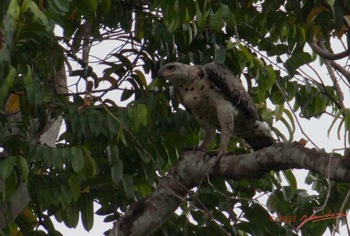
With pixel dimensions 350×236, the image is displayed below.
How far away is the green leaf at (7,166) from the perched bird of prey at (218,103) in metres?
1.63

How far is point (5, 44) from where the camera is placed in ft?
14.6

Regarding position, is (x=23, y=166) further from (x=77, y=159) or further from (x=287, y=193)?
(x=287, y=193)

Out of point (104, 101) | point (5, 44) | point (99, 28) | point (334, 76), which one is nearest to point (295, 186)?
point (334, 76)

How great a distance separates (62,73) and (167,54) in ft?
2.42

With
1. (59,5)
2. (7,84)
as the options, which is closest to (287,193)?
(59,5)

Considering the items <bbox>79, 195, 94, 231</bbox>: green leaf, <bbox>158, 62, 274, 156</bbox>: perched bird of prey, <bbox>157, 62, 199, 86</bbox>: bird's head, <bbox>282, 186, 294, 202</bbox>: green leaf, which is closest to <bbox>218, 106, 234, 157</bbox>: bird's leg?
<bbox>158, 62, 274, 156</bbox>: perched bird of prey

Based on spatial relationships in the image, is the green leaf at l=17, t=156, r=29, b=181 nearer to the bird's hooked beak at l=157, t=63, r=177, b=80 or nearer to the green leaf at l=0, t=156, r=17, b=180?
the green leaf at l=0, t=156, r=17, b=180

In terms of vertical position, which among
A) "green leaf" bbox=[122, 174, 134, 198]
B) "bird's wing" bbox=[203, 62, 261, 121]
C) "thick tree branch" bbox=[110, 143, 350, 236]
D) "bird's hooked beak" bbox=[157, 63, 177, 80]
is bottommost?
"thick tree branch" bbox=[110, 143, 350, 236]

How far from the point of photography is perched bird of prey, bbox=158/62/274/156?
6.00 metres

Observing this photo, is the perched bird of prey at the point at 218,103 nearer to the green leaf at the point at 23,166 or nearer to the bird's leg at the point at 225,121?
the bird's leg at the point at 225,121

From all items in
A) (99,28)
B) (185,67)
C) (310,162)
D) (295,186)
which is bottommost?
(310,162)

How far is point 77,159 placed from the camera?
473 cm

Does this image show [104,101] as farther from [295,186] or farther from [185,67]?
[295,186]

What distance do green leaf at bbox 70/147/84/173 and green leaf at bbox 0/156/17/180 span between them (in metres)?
0.32
